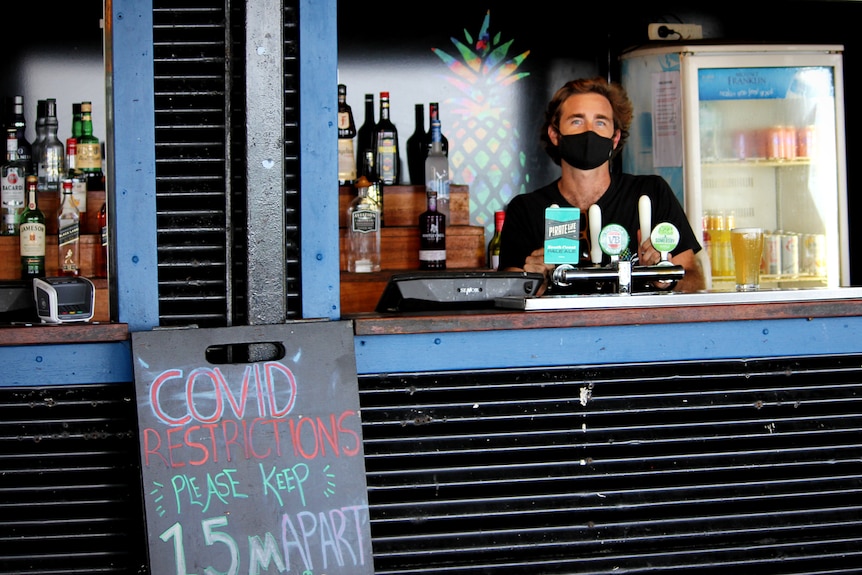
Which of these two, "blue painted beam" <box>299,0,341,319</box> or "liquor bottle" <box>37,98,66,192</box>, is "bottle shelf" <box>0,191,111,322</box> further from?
"blue painted beam" <box>299,0,341,319</box>

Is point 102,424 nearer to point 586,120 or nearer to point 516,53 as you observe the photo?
point 586,120

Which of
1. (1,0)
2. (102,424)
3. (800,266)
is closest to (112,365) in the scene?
(102,424)

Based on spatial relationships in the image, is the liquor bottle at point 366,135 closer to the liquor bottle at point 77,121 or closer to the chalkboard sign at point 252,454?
the liquor bottle at point 77,121

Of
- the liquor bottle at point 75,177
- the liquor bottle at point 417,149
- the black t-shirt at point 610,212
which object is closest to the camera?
the black t-shirt at point 610,212

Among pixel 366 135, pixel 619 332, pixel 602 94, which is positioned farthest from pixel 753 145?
pixel 619 332

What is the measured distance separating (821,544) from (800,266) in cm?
251

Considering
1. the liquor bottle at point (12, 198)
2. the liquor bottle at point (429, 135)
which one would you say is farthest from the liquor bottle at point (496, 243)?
the liquor bottle at point (12, 198)

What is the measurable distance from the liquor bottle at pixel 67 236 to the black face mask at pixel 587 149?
1.74 meters

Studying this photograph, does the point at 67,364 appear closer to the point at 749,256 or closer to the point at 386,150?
the point at 749,256

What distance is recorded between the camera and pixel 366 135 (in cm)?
384

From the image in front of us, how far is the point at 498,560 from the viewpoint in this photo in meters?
1.89

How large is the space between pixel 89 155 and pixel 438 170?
131 cm

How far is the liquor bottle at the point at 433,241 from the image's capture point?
344 centimetres

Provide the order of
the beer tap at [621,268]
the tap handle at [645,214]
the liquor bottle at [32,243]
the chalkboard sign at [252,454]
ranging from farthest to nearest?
the liquor bottle at [32,243], the tap handle at [645,214], the beer tap at [621,268], the chalkboard sign at [252,454]
